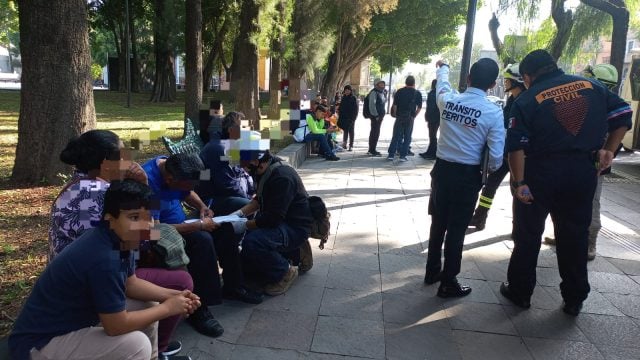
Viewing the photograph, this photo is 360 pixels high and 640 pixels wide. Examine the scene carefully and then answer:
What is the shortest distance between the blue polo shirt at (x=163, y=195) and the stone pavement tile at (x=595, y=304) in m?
3.02

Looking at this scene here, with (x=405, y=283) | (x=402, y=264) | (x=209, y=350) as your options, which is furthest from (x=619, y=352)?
(x=209, y=350)

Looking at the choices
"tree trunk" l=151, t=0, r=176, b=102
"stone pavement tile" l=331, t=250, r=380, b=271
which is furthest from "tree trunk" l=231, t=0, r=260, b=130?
"tree trunk" l=151, t=0, r=176, b=102

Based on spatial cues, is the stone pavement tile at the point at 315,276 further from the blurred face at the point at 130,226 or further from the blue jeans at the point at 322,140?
the blue jeans at the point at 322,140

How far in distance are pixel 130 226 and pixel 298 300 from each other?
2.00m

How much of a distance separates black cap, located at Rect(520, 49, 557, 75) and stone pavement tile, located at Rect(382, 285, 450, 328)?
6.15 feet

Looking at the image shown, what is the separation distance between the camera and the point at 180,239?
2.99 m

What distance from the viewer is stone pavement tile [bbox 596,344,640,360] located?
3139 mm

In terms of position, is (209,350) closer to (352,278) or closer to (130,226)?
(130,226)

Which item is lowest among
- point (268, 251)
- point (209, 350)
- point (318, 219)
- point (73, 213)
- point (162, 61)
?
point (209, 350)

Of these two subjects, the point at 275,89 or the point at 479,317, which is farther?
the point at 275,89

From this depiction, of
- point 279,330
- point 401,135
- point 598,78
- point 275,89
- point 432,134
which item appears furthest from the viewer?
point 275,89

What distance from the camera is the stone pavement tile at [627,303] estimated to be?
378 centimetres

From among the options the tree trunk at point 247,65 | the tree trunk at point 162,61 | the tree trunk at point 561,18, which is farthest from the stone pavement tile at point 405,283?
the tree trunk at point 162,61

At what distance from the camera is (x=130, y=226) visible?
6.69ft
